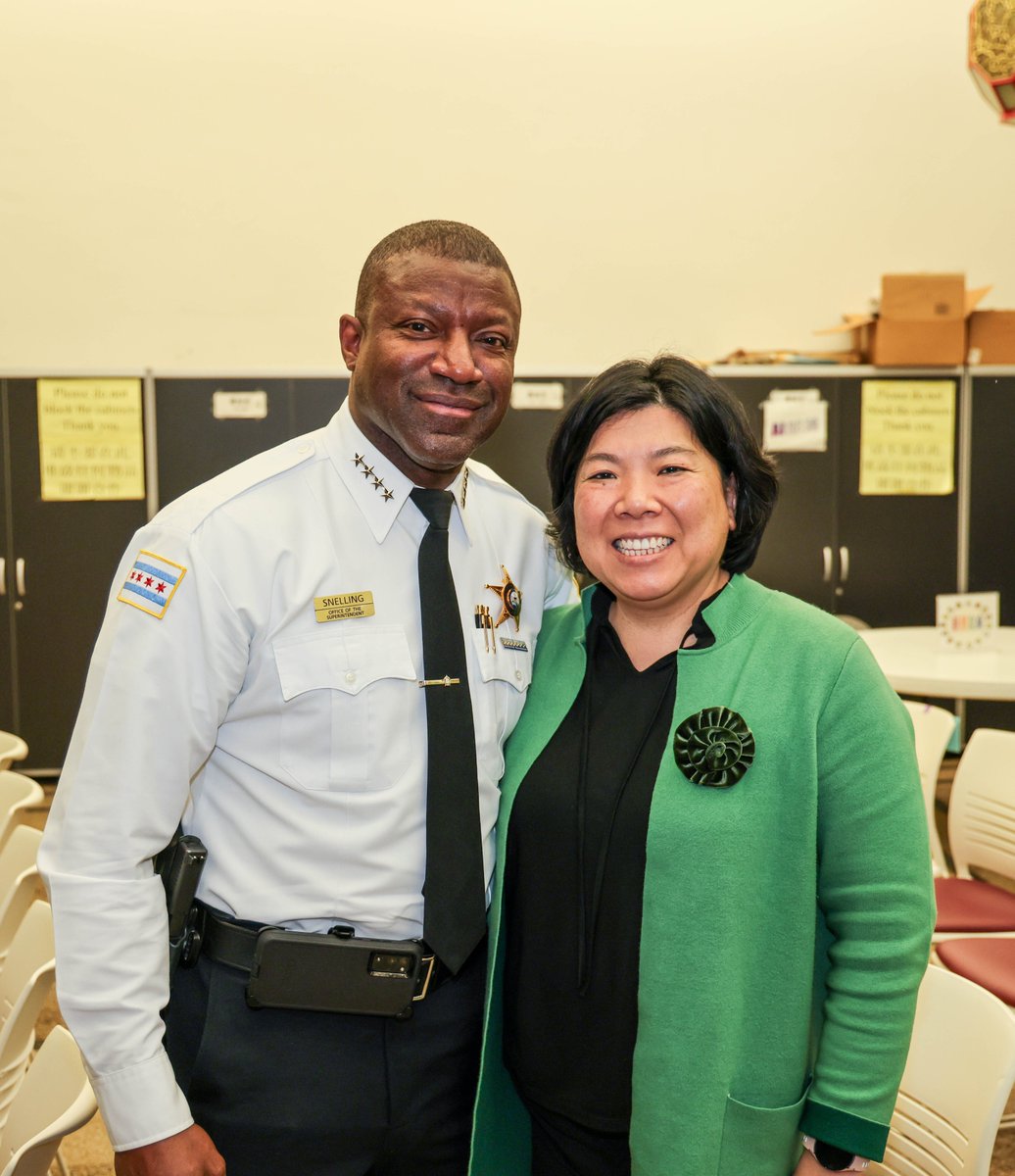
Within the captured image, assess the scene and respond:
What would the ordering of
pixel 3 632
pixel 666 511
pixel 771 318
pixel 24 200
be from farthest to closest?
pixel 771 318 → pixel 24 200 → pixel 3 632 → pixel 666 511

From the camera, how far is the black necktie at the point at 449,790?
4.33 ft

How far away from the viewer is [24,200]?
5402 millimetres

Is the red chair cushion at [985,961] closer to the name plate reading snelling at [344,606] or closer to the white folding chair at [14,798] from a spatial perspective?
the name plate reading snelling at [344,606]

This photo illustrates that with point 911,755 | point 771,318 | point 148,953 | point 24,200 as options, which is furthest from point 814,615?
point 24,200

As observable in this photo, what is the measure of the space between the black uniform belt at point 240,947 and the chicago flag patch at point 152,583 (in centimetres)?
39

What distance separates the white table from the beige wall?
231 cm

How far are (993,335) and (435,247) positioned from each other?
4.57 metres

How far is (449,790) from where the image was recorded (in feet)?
4.38

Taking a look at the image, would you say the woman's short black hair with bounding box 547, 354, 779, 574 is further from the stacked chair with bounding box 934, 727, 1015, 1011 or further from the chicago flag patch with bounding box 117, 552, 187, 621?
the stacked chair with bounding box 934, 727, 1015, 1011

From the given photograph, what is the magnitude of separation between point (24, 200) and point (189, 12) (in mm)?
1243

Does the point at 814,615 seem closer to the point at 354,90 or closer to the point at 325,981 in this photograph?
the point at 325,981

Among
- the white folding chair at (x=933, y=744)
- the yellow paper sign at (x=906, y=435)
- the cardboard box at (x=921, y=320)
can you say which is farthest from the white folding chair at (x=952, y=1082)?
the cardboard box at (x=921, y=320)

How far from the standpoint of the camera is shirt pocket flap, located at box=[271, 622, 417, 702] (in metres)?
1.31

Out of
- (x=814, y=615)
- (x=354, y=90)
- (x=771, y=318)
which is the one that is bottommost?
(x=814, y=615)
